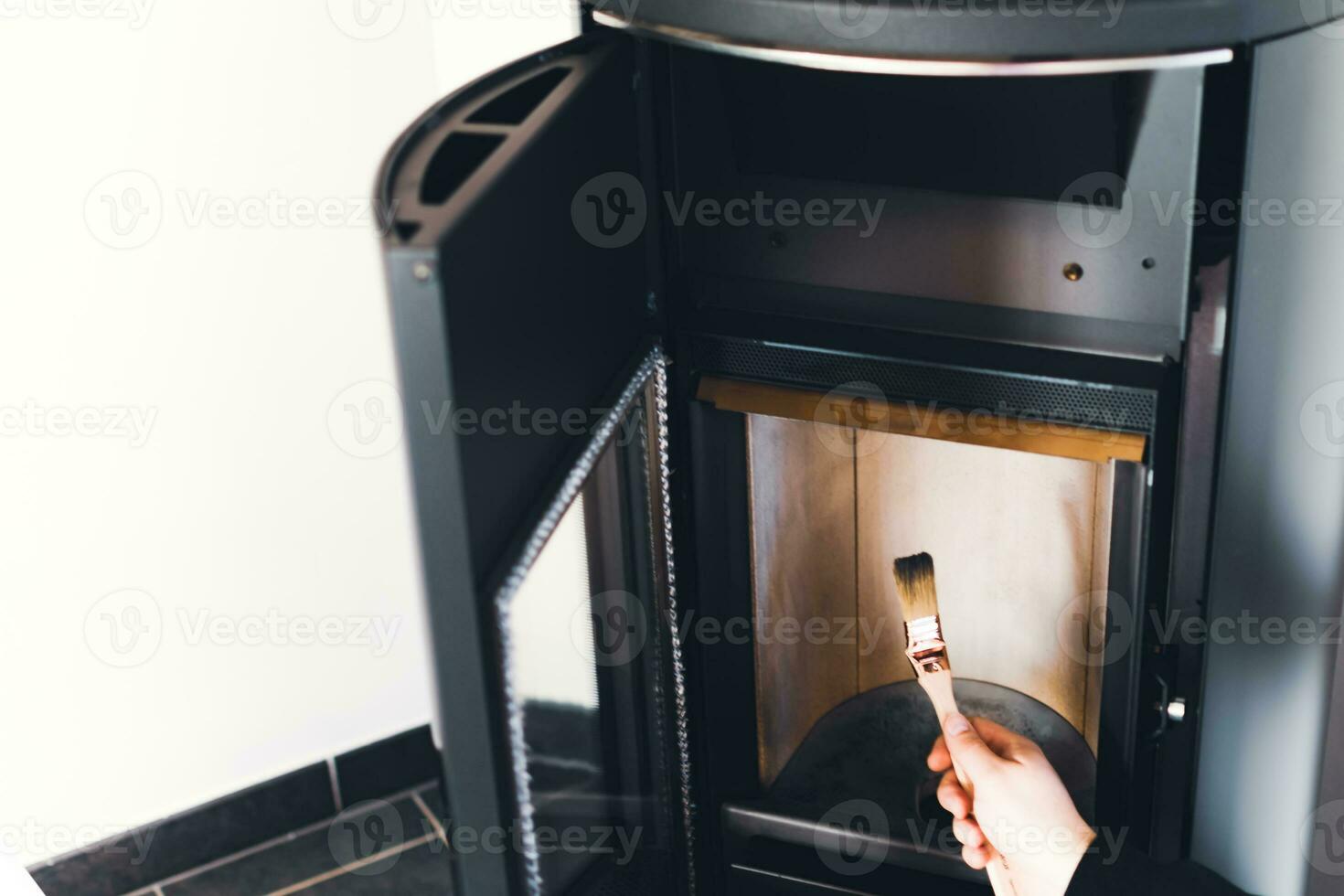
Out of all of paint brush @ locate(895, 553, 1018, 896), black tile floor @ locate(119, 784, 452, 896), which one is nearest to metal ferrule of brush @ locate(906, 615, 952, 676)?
paint brush @ locate(895, 553, 1018, 896)

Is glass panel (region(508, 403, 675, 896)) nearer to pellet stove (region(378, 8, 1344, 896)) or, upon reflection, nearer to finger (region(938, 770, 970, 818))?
pellet stove (region(378, 8, 1344, 896))

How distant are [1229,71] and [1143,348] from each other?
18cm

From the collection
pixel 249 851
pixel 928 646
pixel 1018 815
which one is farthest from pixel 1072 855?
pixel 249 851

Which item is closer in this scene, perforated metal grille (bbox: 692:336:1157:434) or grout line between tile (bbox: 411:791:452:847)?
perforated metal grille (bbox: 692:336:1157:434)

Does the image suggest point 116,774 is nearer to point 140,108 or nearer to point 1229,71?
point 140,108

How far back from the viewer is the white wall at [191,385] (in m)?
1.33

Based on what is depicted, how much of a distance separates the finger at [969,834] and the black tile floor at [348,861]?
2.11 ft

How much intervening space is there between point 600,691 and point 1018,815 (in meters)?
0.32

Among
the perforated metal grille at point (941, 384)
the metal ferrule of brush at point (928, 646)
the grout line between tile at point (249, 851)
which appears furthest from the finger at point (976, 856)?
the grout line between tile at point (249, 851)

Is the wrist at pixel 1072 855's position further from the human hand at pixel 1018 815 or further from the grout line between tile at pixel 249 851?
the grout line between tile at pixel 249 851

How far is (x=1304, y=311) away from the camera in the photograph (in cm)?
95

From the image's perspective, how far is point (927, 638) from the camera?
43.9 inches

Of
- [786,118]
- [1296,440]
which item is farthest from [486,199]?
[1296,440]

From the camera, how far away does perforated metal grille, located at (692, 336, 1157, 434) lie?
3.25 feet
